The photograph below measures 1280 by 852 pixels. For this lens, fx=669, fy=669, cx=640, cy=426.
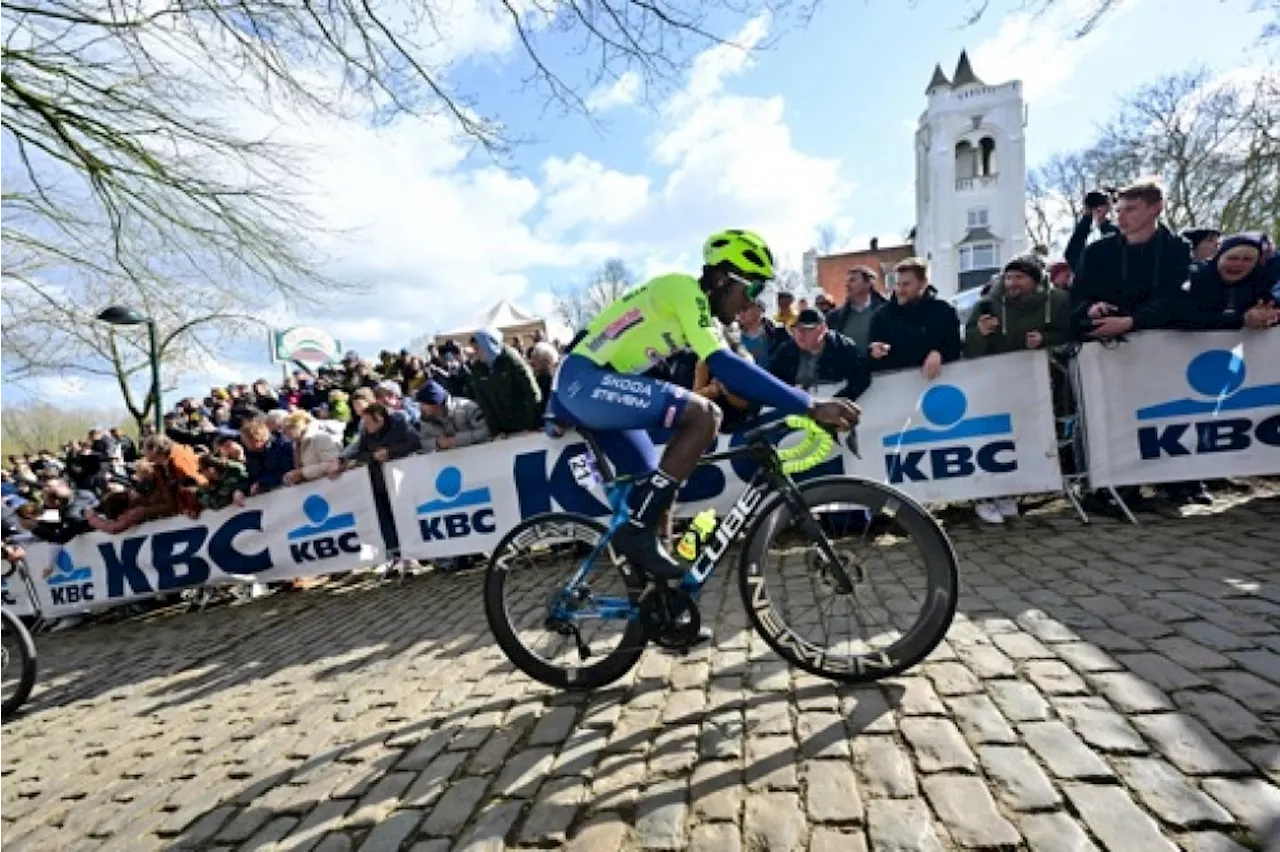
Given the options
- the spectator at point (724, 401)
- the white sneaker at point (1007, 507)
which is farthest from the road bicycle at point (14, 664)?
the white sneaker at point (1007, 507)

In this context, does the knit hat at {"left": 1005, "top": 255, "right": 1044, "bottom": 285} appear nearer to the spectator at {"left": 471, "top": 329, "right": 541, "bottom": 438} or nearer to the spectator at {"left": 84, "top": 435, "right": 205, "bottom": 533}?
the spectator at {"left": 471, "top": 329, "right": 541, "bottom": 438}

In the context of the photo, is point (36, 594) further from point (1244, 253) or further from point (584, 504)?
point (1244, 253)

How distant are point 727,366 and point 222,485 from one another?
680 centimetres

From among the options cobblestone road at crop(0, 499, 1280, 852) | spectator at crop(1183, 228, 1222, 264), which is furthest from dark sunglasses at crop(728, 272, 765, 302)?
spectator at crop(1183, 228, 1222, 264)

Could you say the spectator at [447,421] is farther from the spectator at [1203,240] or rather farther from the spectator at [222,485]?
the spectator at [1203,240]

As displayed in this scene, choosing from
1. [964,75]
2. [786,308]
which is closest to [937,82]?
[964,75]

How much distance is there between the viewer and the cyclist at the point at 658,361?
295 centimetres

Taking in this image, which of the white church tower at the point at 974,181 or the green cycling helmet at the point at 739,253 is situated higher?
the white church tower at the point at 974,181

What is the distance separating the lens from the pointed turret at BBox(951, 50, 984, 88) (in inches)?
1839

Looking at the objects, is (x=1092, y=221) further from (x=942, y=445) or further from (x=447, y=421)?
(x=447, y=421)

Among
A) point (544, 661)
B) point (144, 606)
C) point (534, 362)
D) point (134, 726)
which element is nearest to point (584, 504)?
point (534, 362)

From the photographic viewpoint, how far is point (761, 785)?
224cm

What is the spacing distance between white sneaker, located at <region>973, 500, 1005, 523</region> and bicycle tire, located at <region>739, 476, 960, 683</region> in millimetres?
3127

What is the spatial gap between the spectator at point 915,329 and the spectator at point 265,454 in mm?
6192
